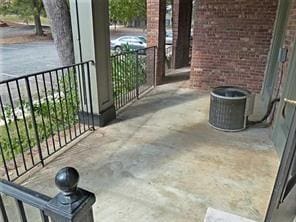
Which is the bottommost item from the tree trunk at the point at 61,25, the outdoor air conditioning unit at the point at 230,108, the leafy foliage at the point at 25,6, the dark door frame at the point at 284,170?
the outdoor air conditioning unit at the point at 230,108

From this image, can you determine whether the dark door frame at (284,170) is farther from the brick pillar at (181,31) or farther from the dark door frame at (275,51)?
the brick pillar at (181,31)

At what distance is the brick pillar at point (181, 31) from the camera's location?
22.5 ft

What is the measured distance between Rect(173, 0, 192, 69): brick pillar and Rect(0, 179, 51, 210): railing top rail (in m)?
6.62

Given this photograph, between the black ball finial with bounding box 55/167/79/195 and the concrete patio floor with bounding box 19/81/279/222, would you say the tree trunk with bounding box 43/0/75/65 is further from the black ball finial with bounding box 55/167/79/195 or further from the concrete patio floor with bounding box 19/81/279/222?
the black ball finial with bounding box 55/167/79/195

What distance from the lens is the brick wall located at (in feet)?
15.3

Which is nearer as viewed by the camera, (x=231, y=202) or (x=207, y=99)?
(x=231, y=202)

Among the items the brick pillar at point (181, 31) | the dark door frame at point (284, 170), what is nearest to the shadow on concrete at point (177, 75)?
the brick pillar at point (181, 31)

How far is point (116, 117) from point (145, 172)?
149 cm

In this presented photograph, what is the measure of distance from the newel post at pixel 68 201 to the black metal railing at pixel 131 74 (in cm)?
341

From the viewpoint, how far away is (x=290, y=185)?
128cm

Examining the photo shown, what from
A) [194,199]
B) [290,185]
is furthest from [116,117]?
[290,185]

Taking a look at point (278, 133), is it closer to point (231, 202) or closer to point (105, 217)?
point (231, 202)

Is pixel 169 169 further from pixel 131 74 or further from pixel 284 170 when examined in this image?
pixel 131 74

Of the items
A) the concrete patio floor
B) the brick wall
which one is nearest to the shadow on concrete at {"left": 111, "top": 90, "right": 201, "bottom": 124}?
the concrete patio floor
